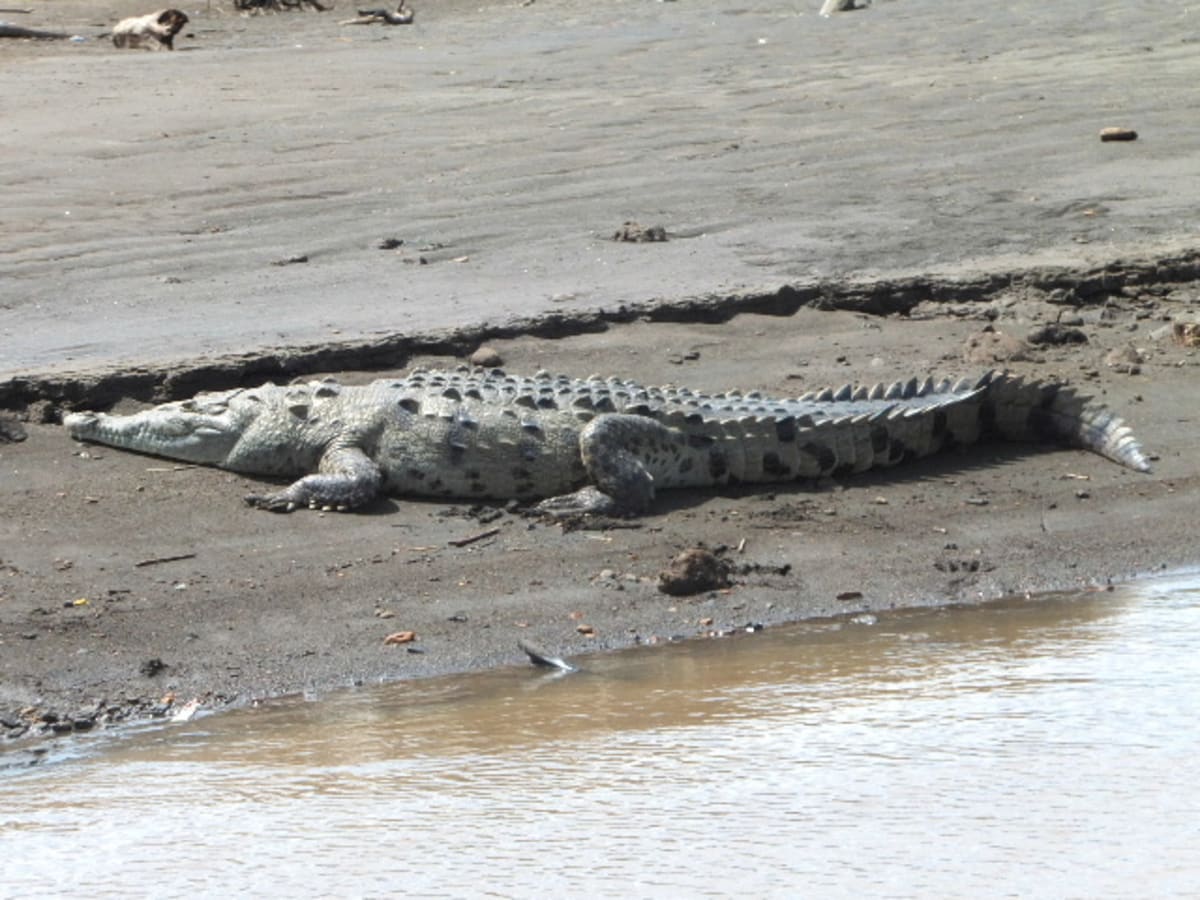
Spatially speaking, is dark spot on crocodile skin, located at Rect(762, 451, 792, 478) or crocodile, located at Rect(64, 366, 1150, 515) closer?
crocodile, located at Rect(64, 366, 1150, 515)

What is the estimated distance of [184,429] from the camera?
7.57 metres

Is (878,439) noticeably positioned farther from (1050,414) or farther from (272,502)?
(272,502)

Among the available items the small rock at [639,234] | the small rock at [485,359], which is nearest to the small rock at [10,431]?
the small rock at [485,359]

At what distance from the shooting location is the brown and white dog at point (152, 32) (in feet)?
52.6

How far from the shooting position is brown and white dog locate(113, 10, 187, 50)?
632 inches

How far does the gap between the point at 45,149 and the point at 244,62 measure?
3.67 metres

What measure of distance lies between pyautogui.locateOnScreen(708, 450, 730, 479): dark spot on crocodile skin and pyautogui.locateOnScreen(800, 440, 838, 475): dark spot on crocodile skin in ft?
1.02

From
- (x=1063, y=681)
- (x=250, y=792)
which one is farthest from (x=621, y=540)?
(x=250, y=792)

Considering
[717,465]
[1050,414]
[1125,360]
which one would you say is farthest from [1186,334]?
[717,465]

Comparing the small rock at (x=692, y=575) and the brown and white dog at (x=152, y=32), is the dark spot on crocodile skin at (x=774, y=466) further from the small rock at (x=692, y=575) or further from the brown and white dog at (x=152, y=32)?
the brown and white dog at (x=152, y=32)

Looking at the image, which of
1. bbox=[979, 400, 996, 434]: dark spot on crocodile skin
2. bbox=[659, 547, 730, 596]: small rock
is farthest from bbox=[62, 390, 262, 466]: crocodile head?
bbox=[979, 400, 996, 434]: dark spot on crocodile skin

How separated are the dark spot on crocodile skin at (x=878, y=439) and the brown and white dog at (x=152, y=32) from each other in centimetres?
1005

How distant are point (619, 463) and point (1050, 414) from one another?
1829 mm

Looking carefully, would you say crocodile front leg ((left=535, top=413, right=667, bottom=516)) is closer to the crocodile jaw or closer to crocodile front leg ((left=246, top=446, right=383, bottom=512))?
crocodile front leg ((left=246, top=446, right=383, bottom=512))
